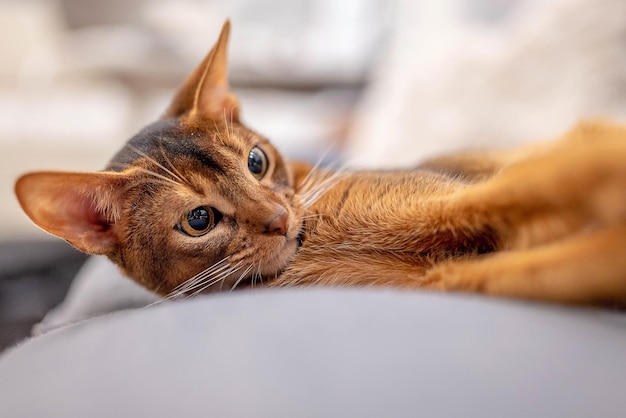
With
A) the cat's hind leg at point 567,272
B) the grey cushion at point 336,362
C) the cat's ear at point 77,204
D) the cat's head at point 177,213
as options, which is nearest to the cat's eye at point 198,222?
the cat's head at point 177,213

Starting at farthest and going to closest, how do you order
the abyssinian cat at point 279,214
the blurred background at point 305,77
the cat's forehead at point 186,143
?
1. the blurred background at point 305,77
2. the cat's forehead at point 186,143
3. the abyssinian cat at point 279,214

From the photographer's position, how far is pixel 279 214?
79cm

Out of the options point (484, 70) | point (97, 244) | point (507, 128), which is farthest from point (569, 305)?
point (484, 70)

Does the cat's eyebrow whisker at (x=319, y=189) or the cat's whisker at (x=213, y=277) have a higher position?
the cat's eyebrow whisker at (x=319, y=189)

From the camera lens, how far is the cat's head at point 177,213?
0.78 m

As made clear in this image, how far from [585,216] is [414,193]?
0.30 m

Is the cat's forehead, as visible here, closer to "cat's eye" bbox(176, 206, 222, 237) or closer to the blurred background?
"cat's eye" bbox(176, 206, 222, 237)

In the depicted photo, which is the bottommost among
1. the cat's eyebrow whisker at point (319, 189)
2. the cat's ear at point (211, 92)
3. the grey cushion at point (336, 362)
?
the grey cushion at point (336, 362)

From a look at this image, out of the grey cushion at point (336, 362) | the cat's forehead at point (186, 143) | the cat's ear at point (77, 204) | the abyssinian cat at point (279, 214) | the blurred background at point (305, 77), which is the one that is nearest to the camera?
the grey cushion at point (336, 362)

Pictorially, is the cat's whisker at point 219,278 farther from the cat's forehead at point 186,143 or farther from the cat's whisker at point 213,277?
the cat's forehead at point 186,143

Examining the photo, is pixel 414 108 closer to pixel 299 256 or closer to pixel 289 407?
pixel 299 256

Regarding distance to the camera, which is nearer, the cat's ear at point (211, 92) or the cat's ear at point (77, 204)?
the cat's ear at point (77, 204)

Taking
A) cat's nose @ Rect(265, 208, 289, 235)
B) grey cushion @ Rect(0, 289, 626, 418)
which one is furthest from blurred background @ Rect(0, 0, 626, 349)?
grey cushion @ Rect(0, 289, 626, 418)

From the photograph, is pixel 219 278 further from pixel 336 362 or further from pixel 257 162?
pixel 336 362
